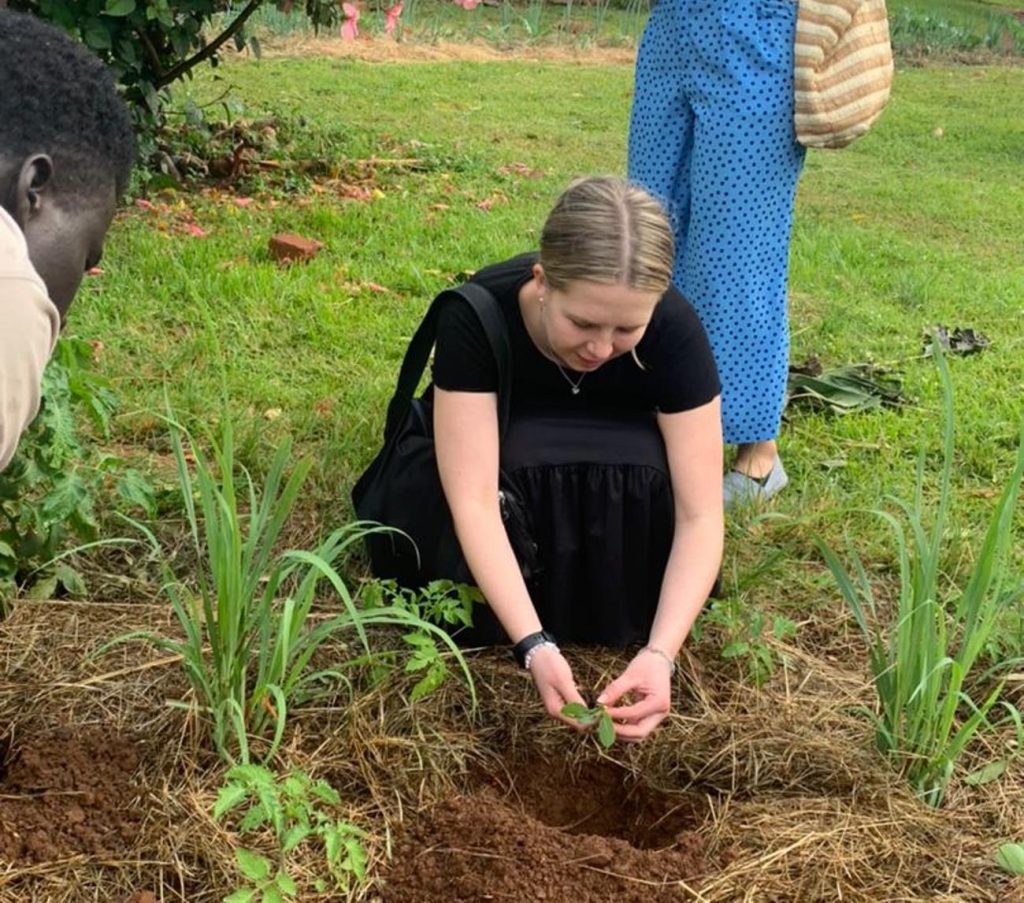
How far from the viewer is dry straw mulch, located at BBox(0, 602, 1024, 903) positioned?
190 centimetres

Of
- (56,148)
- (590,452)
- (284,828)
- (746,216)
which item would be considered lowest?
(284,828)

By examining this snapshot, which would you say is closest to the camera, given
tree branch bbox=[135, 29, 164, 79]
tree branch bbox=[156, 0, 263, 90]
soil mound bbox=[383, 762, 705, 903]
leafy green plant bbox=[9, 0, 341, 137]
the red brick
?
soil mound bbox=[383, 762, 705, 903]

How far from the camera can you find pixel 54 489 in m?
2.35

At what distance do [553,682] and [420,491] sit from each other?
21.3 inches

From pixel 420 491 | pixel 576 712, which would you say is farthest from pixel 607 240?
pixel 576 712

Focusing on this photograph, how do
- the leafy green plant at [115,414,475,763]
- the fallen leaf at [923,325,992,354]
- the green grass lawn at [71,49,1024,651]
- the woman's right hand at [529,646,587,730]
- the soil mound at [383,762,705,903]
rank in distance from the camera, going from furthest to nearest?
1. the fallen leaf at [923,325,992,354]
2. the green grass lawn at [71,49,1024,651]
3. the woman's right hand at [529,646,587,730]
4. the leafy green plant at [115,414,475,763]
5. the soil mound at [383,762,705,903]

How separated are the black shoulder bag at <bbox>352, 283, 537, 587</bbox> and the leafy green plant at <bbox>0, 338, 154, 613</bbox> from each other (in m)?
0.44

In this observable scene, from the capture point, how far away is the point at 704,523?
2.34m

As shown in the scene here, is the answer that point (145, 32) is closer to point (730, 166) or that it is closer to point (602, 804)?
point (730, 166)

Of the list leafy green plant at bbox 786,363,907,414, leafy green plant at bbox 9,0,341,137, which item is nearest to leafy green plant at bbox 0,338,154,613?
leafy green plant at bbox 786,363,907,414

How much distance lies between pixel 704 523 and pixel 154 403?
1.65m

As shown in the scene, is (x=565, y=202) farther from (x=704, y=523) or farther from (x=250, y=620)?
(x=250, y=620)

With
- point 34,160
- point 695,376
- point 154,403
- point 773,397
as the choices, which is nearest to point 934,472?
point 773,397

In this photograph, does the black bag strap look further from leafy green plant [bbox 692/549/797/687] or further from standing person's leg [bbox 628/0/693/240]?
standing person's leg [bbox 628/0/693/240]
